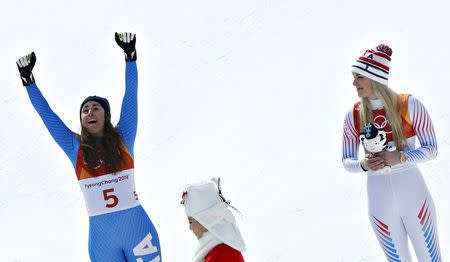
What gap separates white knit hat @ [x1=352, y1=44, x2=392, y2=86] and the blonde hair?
2.4 inches

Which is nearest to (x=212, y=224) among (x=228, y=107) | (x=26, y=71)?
(x=26, y=71)

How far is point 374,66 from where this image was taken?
7.25m

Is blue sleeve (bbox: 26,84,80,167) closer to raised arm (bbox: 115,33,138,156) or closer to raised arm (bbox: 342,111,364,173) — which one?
raised arm (bbox: 115,33,138,156)

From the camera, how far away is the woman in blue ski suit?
24.2ft

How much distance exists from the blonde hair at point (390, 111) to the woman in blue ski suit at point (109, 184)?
1860 millimetres

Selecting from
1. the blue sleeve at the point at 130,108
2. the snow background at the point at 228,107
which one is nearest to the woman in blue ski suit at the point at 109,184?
the blue sleeve at the point at 130,108

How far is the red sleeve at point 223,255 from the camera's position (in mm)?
5266

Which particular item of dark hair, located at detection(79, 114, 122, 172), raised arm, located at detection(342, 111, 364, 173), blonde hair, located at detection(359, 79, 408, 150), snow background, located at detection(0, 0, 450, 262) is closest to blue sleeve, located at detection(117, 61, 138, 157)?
dark hair, located at detection(79, 114, 122, 172)

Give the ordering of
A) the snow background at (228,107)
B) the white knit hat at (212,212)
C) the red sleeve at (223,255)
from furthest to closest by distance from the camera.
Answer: the snow background at (228,107) → the white knit hat at (212,212) → the red sleeve at (223,255)

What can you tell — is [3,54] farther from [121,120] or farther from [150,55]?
[121,120]

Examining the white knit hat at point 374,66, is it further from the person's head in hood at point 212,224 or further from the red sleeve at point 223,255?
the red sleeve at point 223,255

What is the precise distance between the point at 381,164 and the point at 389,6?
51.6 ft

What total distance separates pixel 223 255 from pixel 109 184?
2316 millimetres

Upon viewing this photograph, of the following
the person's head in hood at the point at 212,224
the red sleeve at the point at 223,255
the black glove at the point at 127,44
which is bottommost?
the red sleeve at the point at 223,255
